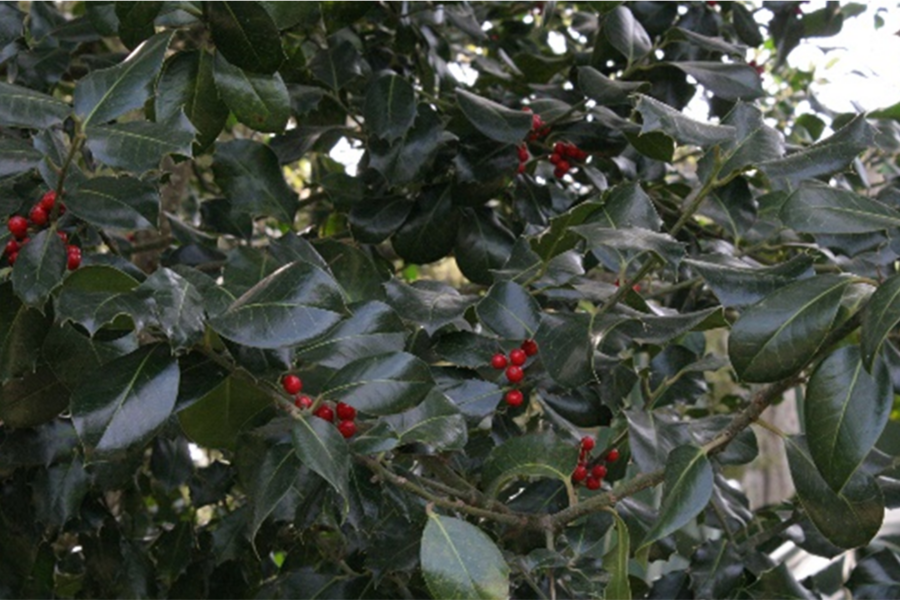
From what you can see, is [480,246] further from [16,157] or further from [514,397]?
[16,157]

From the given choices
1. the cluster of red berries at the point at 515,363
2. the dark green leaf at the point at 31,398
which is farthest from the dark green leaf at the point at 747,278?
the dark green leaf at the point at 31,398

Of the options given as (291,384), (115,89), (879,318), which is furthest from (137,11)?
(879,318)

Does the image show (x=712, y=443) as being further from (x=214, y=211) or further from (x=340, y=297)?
(x=214, y=211)

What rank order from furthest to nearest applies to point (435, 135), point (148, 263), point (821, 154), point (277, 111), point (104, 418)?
point (148, 263) → point (435, 135) → point (277, 111) → point (821, 154) → point (104, 418)

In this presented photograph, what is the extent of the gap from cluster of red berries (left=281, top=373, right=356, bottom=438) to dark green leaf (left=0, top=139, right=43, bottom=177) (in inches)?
13.0

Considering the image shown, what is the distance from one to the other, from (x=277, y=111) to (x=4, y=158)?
0.34 metres

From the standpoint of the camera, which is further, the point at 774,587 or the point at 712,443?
the point at 774,587

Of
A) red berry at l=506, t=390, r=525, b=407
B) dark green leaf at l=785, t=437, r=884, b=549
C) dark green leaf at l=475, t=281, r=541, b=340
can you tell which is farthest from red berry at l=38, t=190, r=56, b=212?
dark green leaf at l=785, t=437, r=884, b=549

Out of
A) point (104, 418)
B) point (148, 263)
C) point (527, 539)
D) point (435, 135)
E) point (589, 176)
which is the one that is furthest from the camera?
point (148, 263)

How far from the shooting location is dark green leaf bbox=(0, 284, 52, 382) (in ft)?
3.84

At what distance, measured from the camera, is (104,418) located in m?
1.05

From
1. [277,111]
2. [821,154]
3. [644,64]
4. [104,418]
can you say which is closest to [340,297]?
[104,418]

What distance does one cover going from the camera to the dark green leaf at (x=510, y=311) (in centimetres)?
129

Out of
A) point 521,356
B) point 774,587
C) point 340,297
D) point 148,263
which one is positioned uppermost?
point 340,297
